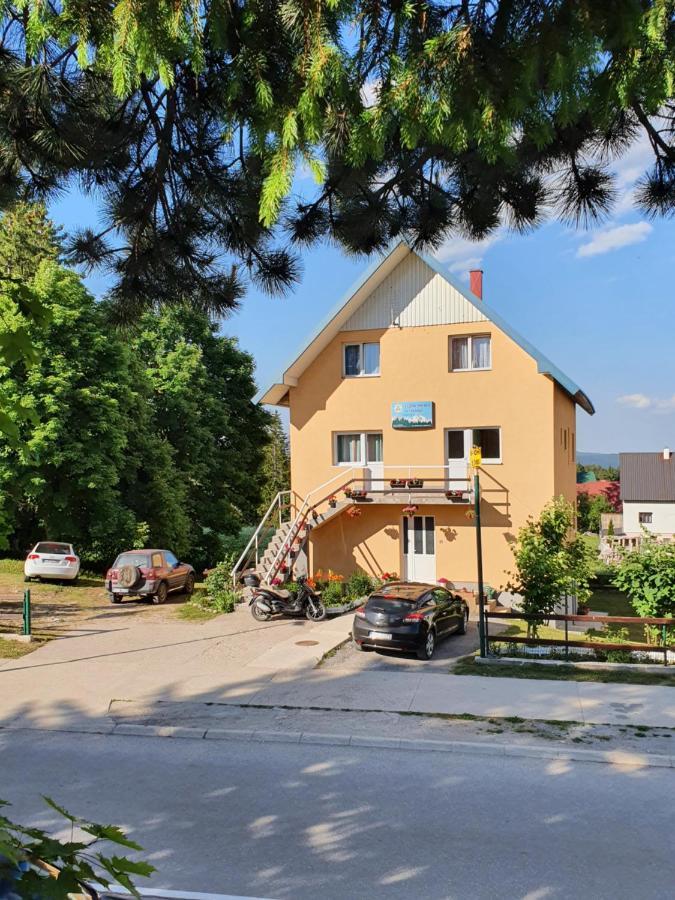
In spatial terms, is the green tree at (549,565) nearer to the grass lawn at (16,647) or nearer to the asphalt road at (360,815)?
the asphalt road at (360,815)

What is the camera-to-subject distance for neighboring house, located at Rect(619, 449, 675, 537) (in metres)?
58.6

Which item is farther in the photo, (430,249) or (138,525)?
(138,525)

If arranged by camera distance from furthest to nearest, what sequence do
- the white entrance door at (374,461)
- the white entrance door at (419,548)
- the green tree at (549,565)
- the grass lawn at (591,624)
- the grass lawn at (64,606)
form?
the white entrance door at (374,461) < the white entrance door at (419,548) < the grass lawn at (64,606) < the grass lawn at (591,624) < the green tree at (549,565)

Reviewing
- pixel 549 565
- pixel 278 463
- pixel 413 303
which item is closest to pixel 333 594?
pixel 549 565

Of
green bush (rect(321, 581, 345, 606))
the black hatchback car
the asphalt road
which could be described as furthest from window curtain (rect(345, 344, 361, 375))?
the asphalt road

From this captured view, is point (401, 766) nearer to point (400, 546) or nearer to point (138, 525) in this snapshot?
point (400, 546)

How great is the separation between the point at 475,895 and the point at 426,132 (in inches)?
224

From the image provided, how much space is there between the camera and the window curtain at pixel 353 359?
78.4 ft

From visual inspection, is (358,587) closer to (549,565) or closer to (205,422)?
(549,565)

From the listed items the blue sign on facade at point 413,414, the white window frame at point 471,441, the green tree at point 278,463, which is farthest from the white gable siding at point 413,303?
the green tree at point 278,463

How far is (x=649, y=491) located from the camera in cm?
5903

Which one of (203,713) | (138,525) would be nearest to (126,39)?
(203,713)

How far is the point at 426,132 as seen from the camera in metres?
4.54

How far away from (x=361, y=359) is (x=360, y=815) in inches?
Answer: 699
